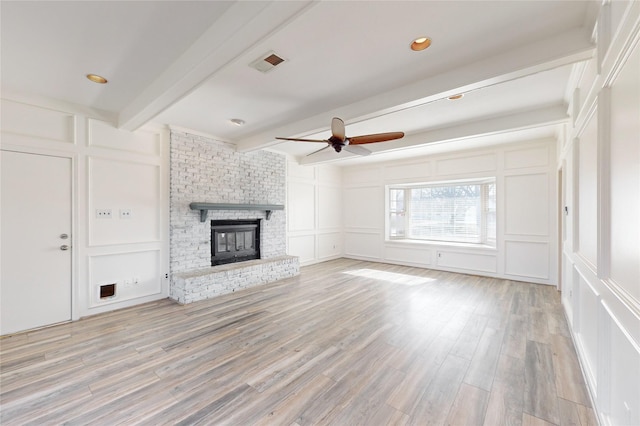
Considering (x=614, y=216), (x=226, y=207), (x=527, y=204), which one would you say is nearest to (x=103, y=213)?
(x=226, y=207)

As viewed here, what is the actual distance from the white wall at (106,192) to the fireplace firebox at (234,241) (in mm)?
871

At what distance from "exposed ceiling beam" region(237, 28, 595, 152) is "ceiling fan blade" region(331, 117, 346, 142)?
0.45m

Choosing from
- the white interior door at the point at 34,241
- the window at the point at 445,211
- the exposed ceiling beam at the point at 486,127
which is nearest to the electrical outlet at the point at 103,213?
the white interior door at the point at 34,241

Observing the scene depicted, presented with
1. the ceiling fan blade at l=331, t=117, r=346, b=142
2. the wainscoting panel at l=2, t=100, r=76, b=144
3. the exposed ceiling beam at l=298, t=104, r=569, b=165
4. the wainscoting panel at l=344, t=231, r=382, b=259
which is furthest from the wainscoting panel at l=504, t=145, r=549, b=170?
the wainscoting panel at l=2, t=100, r=76, b=144

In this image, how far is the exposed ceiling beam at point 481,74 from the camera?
2.01 m

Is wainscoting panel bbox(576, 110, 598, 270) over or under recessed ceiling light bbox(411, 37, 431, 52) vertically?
under

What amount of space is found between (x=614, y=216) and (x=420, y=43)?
5.70 ft

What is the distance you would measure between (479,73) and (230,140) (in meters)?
4.09

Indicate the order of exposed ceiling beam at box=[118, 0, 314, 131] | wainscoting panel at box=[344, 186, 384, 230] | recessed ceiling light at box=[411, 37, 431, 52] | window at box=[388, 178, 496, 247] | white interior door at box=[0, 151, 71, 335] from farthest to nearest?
wainscoting panel at box=[344, 186, 384, 230]
window at box=[388, 178, 496, 247]
white interior door at box=[0, 151, 71, 335]
recessed ceiling light at box=[411, 37, 431, 52]
exposed ceiling beam at box=[118, 0, 314, 131]

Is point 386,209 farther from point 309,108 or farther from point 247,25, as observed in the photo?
point 247,25

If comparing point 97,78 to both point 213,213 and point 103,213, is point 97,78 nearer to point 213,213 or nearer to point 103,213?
point 103,213

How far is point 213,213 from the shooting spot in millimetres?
4863

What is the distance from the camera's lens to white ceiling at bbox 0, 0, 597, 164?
1828 millimetres

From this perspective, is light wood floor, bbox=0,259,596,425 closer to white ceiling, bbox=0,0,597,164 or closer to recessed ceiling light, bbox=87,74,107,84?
white ceiling, bbox=0,0,597,164
